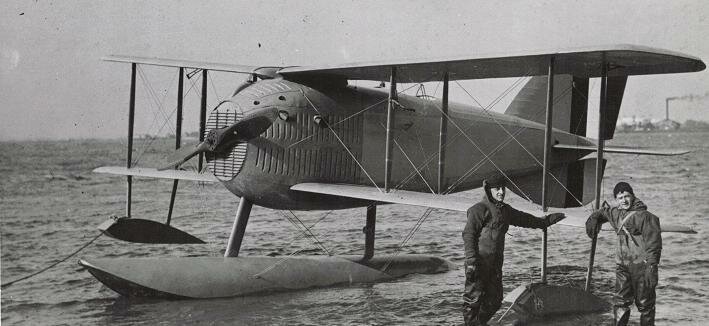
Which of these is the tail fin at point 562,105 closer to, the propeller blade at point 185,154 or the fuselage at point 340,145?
the fuselage at point 340,145

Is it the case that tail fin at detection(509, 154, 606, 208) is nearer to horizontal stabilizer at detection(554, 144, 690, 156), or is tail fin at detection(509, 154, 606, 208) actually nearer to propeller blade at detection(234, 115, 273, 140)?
horizontal stabilizer at detection(554, 144, 690, 156)

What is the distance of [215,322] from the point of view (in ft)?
25.4

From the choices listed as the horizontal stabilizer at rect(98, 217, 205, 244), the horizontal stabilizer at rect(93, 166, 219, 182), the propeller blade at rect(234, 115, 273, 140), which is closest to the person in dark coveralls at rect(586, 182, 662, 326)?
the propeller blade at rect(234, 115, 273, 140)

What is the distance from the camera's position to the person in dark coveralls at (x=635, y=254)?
6.14 m

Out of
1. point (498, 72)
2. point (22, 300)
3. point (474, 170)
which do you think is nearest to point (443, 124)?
point (498, 72)

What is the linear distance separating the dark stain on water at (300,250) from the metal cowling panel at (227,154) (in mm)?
1812

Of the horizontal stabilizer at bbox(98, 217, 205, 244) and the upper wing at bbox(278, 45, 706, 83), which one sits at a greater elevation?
the upper wing at bbox(278, 45, 706, 83)

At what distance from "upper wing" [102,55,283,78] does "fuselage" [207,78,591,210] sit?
0.32m

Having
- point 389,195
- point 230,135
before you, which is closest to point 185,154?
point 230,135

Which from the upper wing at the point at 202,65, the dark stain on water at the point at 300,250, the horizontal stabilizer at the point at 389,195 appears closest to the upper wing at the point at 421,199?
the horizontal stabilizer at the point at 389,195

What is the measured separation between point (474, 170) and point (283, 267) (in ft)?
13.0

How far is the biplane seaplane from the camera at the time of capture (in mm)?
8555

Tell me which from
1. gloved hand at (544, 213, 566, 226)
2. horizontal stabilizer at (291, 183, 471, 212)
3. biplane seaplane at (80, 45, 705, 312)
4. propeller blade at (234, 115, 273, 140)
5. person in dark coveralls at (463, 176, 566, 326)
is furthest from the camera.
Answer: propeller blade at (234, 115, 273, 140)

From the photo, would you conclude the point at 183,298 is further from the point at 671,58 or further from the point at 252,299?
the point at 671,58
